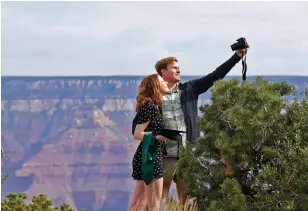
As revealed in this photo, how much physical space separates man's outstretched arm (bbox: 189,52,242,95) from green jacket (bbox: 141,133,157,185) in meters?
0.86

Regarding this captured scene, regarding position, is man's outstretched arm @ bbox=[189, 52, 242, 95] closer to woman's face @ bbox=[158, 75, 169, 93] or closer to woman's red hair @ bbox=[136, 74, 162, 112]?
woman's face @ bbox=[158, 75, 169, 93]

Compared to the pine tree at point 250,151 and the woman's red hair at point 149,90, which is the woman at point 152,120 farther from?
the pine tree at point 250,151

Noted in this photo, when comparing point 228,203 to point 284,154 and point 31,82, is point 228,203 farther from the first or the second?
point 31,82

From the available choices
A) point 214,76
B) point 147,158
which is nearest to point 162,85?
point 147,158

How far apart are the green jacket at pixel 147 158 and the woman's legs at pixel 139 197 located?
0.81 feet

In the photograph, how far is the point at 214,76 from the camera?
865 cm

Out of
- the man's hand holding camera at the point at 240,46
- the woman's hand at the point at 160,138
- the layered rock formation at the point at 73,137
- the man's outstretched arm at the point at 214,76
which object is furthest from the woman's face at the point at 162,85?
the layered rock formation at the point at 73,137

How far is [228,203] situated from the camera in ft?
25.3

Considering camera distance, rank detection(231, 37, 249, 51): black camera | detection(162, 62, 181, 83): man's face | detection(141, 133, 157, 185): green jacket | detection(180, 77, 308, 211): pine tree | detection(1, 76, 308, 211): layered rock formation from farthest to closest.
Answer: detection(1, 76, 308, 211): layered rock formation, detection(231, 37, 249, 51): black camera, detection(162, 62, 181, 83): man's face, detection(141, 133, 157, 185): green jacket, detection(180, 77, 308, 211): pine tree

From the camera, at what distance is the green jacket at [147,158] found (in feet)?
26.1

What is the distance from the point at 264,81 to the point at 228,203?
1.12m

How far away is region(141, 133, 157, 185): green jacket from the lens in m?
7.96

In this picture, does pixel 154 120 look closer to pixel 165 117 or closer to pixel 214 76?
pixel 165 117

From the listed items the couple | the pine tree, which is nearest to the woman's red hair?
the couple
